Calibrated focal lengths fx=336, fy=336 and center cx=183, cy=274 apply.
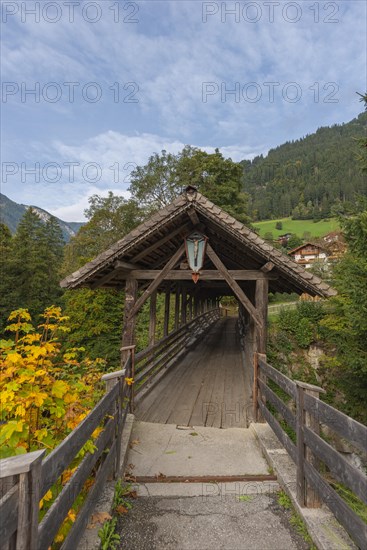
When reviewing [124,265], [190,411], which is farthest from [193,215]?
[190,411]

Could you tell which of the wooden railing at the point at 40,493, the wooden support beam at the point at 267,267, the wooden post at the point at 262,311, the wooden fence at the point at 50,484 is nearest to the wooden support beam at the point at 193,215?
the wooden support beam at the point at 267,267

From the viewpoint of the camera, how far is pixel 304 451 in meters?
3.25

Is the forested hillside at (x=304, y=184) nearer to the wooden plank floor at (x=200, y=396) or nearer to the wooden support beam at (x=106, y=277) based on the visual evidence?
the wooden plank floor at (x=200, y=396)

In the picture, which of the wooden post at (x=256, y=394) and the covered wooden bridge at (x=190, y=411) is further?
the wooden post at (x=256, y=394)

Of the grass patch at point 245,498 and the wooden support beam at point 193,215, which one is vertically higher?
the wooden support beam at point 193,215

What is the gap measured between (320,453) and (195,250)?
4.54 m

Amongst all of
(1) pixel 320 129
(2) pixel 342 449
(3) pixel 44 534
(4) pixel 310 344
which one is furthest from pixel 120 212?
(1) pixel 320 129

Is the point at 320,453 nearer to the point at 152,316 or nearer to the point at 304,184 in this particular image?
the point at 152,316

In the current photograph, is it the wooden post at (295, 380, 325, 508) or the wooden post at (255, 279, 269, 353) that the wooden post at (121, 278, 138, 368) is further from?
the wooden post at (295, 380, 325, 508)

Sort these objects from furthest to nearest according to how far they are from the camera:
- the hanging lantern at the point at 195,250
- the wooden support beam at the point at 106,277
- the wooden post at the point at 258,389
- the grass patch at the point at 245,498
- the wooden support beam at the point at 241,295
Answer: the wooden support beam at the point at 106,277
the hanging lantern at the point at 195,250
the wooden support beam at the point at 241,295
the wooden post at the point at 258,389
the grass patch at the point at 245,498

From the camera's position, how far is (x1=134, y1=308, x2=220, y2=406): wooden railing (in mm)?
7269

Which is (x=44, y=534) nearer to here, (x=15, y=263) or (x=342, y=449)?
(x=342, y=449)

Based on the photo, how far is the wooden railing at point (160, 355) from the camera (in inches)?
286

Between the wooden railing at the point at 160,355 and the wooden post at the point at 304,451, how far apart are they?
368cm
